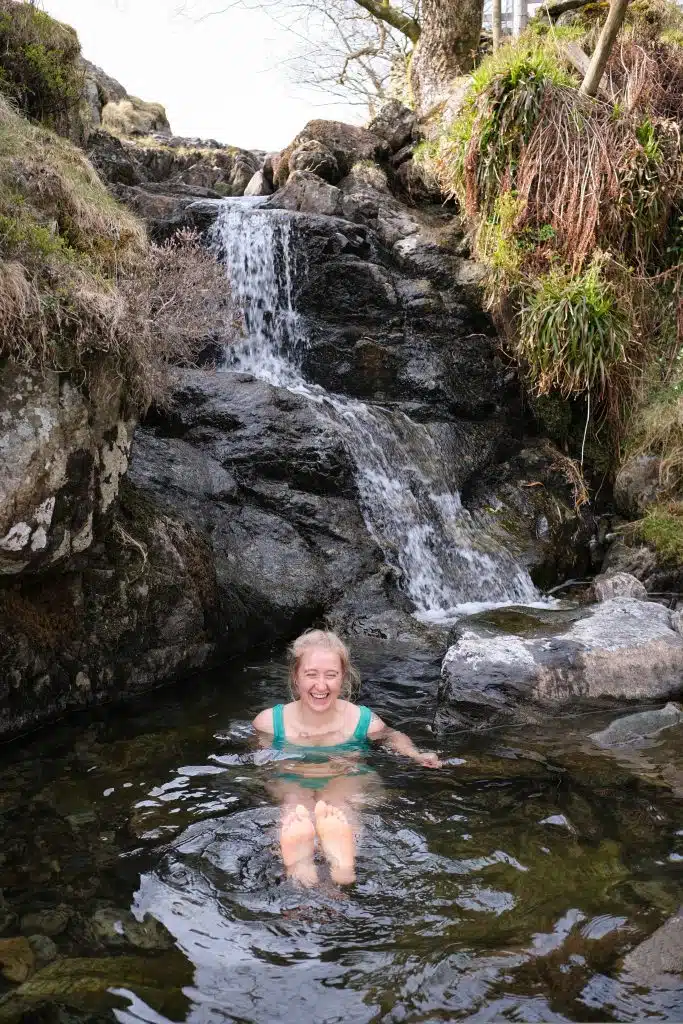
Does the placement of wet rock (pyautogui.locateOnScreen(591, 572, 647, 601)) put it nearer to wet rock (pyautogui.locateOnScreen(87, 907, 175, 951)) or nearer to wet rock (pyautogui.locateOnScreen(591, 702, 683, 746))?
wet rock (pyautogui.locateOnScreen(591, 702, 683, 746))

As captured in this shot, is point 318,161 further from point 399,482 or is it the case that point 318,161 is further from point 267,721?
point 267,721

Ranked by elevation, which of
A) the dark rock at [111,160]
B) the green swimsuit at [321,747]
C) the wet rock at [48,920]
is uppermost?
the dark rock at [111,160]

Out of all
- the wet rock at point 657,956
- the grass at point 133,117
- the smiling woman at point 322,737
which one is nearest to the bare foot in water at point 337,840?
the smiling woman at point 322,737

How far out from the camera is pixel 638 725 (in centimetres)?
490

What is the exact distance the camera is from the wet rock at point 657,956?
8.86 feet

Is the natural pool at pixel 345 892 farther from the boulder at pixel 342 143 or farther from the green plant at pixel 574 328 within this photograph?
the boulder at pixel 342 143

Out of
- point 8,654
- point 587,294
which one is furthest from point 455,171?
point 8,654

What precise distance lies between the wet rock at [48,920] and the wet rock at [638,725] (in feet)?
9.38

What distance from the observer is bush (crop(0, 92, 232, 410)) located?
14.9ft

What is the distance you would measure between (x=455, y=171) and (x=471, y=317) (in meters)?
1.56

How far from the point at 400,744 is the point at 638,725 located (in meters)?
1.44

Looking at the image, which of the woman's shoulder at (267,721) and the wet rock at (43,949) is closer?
the wet rock at (43,949)

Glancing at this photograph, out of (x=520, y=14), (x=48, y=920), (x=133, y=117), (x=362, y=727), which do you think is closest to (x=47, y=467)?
(x=362, y=727)

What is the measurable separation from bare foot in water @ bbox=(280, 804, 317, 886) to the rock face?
1.74m
